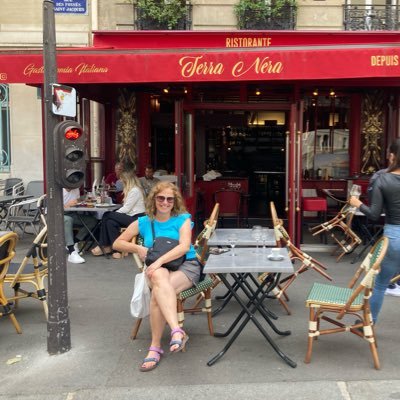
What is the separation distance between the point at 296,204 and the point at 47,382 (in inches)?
188

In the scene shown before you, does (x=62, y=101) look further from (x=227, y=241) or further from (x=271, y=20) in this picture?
(x=271, y=20)

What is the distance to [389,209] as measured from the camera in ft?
13.2

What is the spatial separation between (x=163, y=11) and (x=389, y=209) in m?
8.29

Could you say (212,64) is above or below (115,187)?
above

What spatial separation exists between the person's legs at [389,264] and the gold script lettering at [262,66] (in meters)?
2.88

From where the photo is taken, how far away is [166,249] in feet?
13.3

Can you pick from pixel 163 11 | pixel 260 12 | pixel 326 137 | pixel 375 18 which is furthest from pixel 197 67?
pixel 375 18

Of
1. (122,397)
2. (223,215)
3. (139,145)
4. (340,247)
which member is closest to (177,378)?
(122,397)

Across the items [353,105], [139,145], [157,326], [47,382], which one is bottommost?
[47,382]

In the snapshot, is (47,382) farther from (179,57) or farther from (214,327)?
(179,57)

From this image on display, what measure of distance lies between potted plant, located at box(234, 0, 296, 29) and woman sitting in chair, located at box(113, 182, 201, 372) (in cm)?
782

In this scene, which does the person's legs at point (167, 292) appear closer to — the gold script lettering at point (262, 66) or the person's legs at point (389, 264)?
the person's legs at point (389, 264)

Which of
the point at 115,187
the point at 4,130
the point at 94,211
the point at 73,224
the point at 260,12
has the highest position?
the point at 260,12

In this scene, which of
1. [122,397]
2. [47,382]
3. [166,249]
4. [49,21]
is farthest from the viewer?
[166,249]
